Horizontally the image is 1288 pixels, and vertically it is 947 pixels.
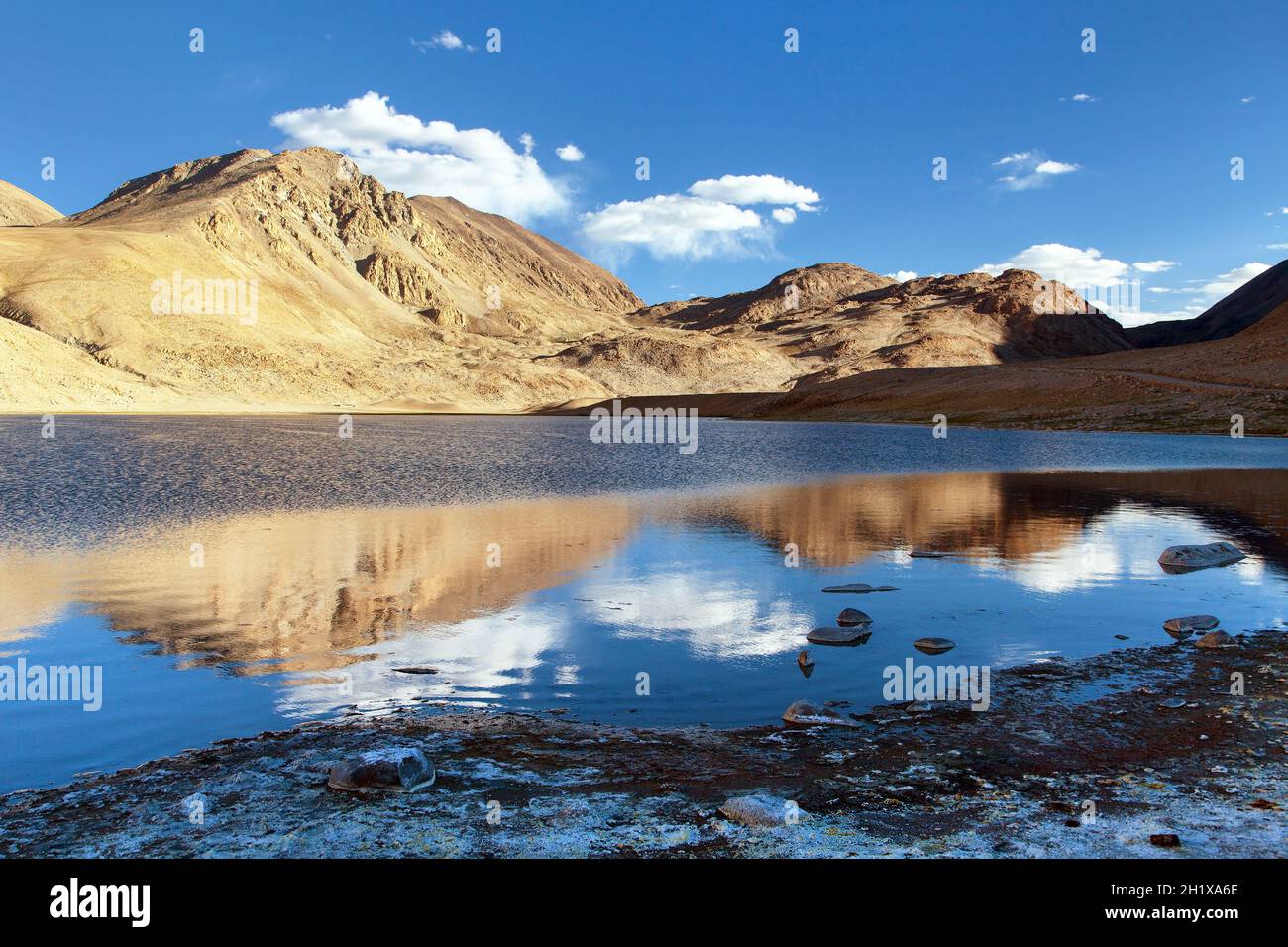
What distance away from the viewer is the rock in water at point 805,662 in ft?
36.8

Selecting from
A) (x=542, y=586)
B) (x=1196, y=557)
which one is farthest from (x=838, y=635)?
(x=1196, y=557)

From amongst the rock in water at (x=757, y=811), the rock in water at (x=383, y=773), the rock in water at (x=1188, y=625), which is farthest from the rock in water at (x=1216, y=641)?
the rock in water at (x=383, y=773)

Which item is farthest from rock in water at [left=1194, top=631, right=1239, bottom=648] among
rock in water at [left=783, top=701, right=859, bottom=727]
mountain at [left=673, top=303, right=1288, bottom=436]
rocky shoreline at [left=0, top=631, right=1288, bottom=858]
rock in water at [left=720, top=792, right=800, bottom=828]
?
mountain at [left=673, top=303, right=1288, bottom=436]

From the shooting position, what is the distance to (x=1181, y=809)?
663cm

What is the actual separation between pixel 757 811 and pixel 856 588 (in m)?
10.2

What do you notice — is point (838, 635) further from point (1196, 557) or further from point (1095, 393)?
point (1095, 393)

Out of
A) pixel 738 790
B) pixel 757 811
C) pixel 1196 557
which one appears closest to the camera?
pixel 757 811

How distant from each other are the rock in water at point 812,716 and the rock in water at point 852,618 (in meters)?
4.21

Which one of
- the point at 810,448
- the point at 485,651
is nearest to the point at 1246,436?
the point at 810,448

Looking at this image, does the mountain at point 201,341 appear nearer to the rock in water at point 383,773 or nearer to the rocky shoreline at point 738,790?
the rocky shoreline at point 738,790

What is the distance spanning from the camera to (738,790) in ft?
23.6

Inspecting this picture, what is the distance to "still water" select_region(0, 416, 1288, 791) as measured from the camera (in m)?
10.2
